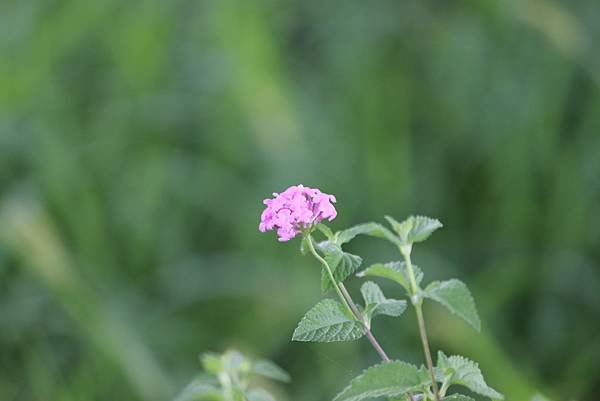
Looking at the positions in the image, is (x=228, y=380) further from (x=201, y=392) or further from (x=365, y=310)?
(x=365, y=310)

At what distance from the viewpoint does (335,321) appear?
0.64 meters

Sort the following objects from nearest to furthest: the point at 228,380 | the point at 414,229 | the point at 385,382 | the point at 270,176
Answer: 1. the point at 385,382
2. the point at 414,229
3. the point at 228,380
4. the point at 270,176

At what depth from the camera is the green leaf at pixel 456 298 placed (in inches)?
25.7

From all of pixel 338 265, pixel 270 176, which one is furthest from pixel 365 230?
pixel 270 176

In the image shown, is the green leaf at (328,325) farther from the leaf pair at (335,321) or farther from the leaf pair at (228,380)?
the leaf pair at (228,380)

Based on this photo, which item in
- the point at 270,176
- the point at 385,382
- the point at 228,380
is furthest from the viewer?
the point at 270,176

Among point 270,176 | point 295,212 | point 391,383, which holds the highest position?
point 270,176

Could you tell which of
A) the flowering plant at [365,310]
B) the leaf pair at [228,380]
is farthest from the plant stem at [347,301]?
A: the leaf pair at [228,380]

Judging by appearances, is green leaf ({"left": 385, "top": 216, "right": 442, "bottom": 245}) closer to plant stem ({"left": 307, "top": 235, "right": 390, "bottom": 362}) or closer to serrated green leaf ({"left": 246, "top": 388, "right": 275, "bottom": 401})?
plant stem ({"left": 307, "top": 235, "right": 390, "bottom": 362})

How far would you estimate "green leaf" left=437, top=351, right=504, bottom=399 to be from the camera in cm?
62

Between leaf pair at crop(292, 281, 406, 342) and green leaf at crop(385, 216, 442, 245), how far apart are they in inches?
1.9

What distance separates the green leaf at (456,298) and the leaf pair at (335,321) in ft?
0.08

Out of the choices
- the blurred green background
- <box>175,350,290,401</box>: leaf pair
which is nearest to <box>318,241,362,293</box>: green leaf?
<box>175,350,290,401</box>: leaf pair

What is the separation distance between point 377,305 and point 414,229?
71mm
